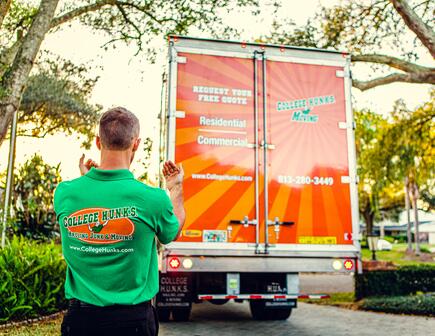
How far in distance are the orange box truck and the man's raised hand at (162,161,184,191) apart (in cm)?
452

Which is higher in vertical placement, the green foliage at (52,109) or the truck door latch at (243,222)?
the green foliage at (52,109)

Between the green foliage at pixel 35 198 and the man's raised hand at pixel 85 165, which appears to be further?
the green foliage at pixel 35 198

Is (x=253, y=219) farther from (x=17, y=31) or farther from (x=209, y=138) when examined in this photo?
(x=17, y=31)

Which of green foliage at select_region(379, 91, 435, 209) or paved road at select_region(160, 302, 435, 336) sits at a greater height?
green foliage at select_region(379, 91, 435, 209)

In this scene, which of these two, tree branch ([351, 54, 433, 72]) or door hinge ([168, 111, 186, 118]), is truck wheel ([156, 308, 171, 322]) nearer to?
door hinge ([168, 111, 186, 118])

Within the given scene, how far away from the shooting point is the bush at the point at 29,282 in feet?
25.0

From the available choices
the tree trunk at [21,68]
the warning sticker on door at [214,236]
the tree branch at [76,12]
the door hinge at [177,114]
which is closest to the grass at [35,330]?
the warning sticker on door at [214,236]

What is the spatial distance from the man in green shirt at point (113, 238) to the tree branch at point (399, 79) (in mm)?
10266

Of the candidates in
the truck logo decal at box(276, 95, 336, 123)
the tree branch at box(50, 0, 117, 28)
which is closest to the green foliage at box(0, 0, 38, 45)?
the tree branch at box(50, 0, 117, 28)

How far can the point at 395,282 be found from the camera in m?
11.5

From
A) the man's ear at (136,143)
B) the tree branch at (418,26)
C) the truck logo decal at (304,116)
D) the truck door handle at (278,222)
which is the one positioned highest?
the tree branch at (418,26)

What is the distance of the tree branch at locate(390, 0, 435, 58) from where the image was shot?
10.5m

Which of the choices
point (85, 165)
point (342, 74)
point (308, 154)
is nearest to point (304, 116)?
point (308, 154)

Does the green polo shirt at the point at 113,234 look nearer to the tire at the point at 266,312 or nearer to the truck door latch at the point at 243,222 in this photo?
the truck door latch at the point at 243,222
